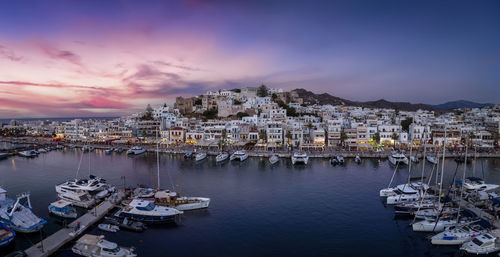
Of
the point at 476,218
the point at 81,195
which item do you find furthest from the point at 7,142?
the point at 476,218

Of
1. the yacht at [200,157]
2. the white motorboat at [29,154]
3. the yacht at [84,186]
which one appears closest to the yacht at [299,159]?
the yacht at [200,157]

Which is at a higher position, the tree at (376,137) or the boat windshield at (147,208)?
the tree at (376,137)

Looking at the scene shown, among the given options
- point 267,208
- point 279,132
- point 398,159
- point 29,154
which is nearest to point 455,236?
point 267,208

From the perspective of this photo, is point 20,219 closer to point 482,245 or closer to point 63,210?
point 63,210

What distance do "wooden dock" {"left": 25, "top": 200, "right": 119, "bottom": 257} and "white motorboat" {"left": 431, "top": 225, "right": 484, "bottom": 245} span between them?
25.3 meters

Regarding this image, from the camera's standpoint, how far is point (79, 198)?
26.5 meters

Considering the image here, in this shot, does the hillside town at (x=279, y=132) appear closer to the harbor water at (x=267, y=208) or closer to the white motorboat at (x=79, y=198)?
the harbor water at (x=267, y=208)

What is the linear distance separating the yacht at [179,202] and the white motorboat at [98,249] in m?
7.03

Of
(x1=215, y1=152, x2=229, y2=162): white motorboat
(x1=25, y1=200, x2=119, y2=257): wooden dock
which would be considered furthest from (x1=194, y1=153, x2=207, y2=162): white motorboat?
(x1=25, y1=200, x2=119, y2=257): wooden dock

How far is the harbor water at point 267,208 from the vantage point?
1928 centimetres

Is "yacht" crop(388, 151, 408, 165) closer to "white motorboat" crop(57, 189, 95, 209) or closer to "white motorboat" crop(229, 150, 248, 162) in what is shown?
"white motorboat" crop(229, 150, 248, 162)

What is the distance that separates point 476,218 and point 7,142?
110 m

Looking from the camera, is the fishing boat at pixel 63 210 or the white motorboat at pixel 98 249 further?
the fishing boat at pixel 63 210

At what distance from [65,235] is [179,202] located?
28.8 feet
